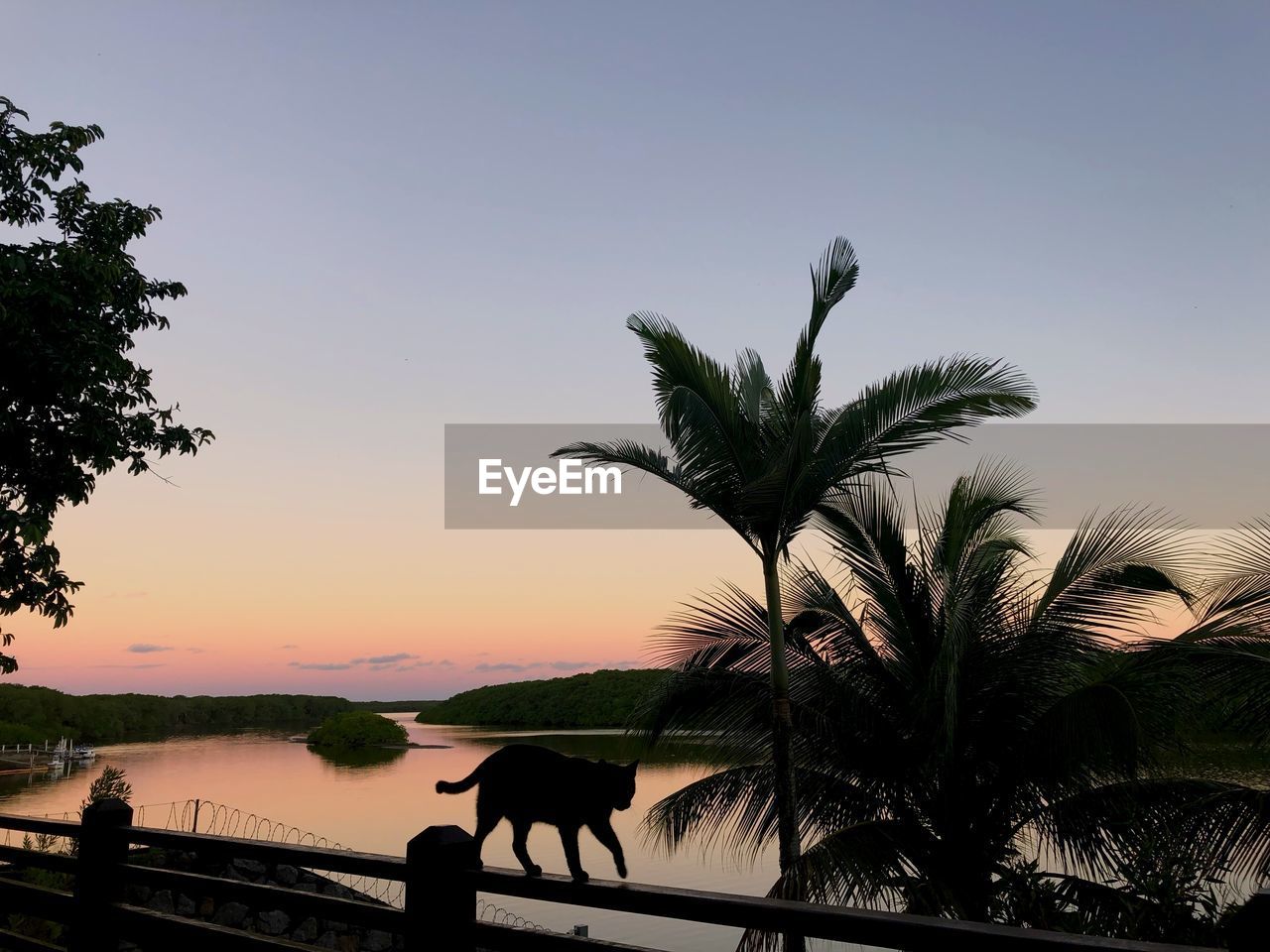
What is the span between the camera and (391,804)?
42.3 m

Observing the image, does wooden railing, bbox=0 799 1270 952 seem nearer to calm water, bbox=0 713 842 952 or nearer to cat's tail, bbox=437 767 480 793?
cat's tail, bbox=437 767 480 793

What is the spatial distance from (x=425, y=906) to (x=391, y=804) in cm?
4252

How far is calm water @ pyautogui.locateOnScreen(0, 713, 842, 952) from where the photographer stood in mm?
28203

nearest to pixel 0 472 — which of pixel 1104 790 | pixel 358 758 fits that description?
pixel 1104 790

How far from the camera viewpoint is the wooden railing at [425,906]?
83.4 inches

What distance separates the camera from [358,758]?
2751 inches

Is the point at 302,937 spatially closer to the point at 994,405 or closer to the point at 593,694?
the point at 994,405

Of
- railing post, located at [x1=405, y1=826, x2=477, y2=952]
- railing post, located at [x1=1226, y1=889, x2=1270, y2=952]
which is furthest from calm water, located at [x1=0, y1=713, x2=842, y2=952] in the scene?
railing post, located at [x1=1226, y1=889, x2=1270, y2=952]

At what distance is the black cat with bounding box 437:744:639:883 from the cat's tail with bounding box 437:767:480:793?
0.08ft

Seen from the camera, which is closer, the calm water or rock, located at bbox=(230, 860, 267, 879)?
rock, located at bbox=(230, 860, 267, 879)

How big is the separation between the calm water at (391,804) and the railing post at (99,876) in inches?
257

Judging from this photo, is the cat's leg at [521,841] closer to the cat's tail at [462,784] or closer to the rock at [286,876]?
the cat's tail at [462,784]

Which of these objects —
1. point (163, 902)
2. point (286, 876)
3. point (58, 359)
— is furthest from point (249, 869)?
point (58, 359)

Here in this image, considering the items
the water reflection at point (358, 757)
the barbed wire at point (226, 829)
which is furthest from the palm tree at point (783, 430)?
the water reflection at point (358, 757)
